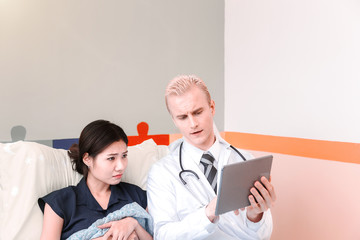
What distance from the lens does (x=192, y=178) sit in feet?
5.30

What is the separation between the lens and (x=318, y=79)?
213 centimetres

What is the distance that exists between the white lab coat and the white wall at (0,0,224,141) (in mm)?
A: 739

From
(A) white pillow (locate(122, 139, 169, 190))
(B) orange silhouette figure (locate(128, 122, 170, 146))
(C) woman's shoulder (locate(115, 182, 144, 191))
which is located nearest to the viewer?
(C) woman's shoulder (locate(115, 182, 144, 191))

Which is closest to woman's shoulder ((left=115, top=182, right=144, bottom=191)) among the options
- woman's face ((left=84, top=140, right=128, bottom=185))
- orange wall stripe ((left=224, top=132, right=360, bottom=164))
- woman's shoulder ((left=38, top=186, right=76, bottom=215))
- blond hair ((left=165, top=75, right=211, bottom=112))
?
woman's face ((left=84, top=140, right=128, bottom=185))

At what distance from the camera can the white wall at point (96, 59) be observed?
1.94 m

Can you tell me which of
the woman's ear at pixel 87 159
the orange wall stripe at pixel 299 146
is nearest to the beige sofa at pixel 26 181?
the woman's ear at pixel 87 159

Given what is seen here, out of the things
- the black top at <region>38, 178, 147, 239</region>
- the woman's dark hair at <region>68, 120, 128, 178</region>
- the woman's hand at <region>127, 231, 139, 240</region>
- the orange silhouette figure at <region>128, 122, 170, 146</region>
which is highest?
the woman's dark hair at <region>68, 120, 128, 178</region>

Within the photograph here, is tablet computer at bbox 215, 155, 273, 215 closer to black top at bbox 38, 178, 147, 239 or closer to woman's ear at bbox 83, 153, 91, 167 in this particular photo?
black top at bbox 38, 178, 147, 239

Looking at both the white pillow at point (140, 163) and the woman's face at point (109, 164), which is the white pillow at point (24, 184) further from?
the white pillow at point (140, 163)

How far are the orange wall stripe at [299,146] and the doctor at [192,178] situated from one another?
675 millimetres

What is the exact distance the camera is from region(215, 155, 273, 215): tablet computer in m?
1.21

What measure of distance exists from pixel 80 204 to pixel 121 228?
225 millimetres

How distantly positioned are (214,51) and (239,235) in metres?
1.59

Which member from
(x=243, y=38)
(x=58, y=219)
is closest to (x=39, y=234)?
(x=58, y=219)
